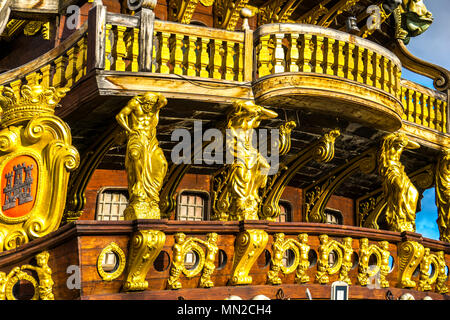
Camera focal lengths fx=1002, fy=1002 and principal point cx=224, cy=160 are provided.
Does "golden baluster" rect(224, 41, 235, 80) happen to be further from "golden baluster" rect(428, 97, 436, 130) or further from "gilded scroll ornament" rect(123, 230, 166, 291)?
"golden baluster" rect(428, 97, 436, 130)

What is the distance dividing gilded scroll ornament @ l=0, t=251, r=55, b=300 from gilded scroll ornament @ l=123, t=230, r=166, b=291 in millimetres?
1302

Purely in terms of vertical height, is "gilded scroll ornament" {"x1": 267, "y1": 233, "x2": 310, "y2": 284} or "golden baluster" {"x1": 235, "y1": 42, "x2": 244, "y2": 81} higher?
"golden baluster" {"x1": 235, "y1": 42, "x2": 244, "y2": 81}

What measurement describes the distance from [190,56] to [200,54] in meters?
0.30

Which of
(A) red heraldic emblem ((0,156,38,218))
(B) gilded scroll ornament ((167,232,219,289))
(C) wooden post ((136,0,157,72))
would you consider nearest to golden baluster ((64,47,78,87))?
(C) wooden post ((136,0,157,72))

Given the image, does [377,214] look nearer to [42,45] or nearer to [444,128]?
[444,128]

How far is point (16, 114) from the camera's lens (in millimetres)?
18703

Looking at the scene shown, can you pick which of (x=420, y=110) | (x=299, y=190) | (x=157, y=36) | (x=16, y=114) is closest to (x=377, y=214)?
(x=299, y=190)

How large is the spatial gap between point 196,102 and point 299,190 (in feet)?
22.3

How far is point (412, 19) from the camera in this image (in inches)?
1014

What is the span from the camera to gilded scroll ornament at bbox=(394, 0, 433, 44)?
84.0 feet

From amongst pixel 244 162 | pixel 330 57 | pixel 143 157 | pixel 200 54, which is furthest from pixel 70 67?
pixel 330 57

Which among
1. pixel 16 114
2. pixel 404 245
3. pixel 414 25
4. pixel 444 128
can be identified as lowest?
pixel 404 245

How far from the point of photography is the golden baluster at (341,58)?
64.8 feet

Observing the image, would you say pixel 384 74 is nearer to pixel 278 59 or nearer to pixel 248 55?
pixel 278 59
